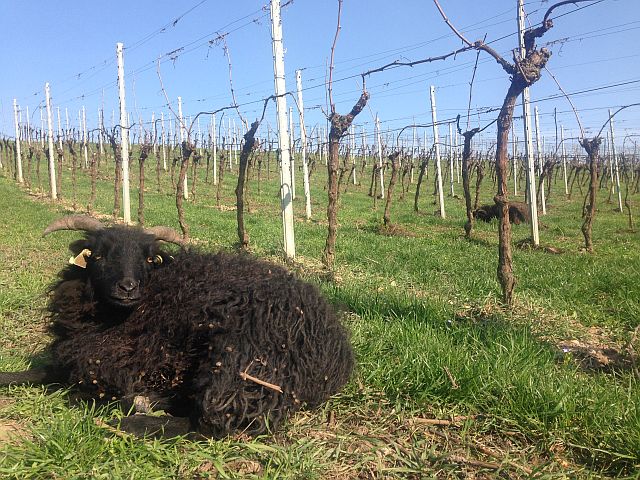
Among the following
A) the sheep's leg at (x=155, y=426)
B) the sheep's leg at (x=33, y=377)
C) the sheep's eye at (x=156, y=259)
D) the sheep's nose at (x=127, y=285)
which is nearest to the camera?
the sheep's leg at (x=155, y=426)

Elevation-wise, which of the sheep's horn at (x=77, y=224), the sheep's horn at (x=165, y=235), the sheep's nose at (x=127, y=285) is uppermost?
the sheep's horn at (x=77, y=224)

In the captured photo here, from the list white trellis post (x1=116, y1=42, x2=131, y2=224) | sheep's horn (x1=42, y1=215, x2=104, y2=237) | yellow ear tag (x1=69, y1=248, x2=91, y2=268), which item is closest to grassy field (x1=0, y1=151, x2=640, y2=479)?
yellow ear tag (x1=69, y1=248, x2=91, y2=268)

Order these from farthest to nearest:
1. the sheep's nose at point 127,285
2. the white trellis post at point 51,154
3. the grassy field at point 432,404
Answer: the white trellis post at point 51,154
the sheep's nose at point 127,285
the grassy field at point 432,404

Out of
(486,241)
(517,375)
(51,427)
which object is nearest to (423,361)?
(517,375)

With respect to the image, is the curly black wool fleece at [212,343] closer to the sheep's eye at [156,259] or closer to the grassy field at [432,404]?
the sheep's eye at [156,259]

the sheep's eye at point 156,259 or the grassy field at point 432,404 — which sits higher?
the sheep's eye at point 156,259

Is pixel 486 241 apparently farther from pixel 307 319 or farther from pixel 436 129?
pixel 307 319

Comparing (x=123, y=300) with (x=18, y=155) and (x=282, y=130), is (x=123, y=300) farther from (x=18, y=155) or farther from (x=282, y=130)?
(x=18, y=155)

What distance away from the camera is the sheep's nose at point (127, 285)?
3504mm

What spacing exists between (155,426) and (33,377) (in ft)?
4.49

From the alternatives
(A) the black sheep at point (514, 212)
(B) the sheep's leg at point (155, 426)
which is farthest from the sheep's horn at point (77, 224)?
(A) the black sheep at point (514, 212)

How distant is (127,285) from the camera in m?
3.51

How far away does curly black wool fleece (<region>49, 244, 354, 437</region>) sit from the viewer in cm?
300

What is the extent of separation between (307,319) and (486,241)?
10.0 metres
